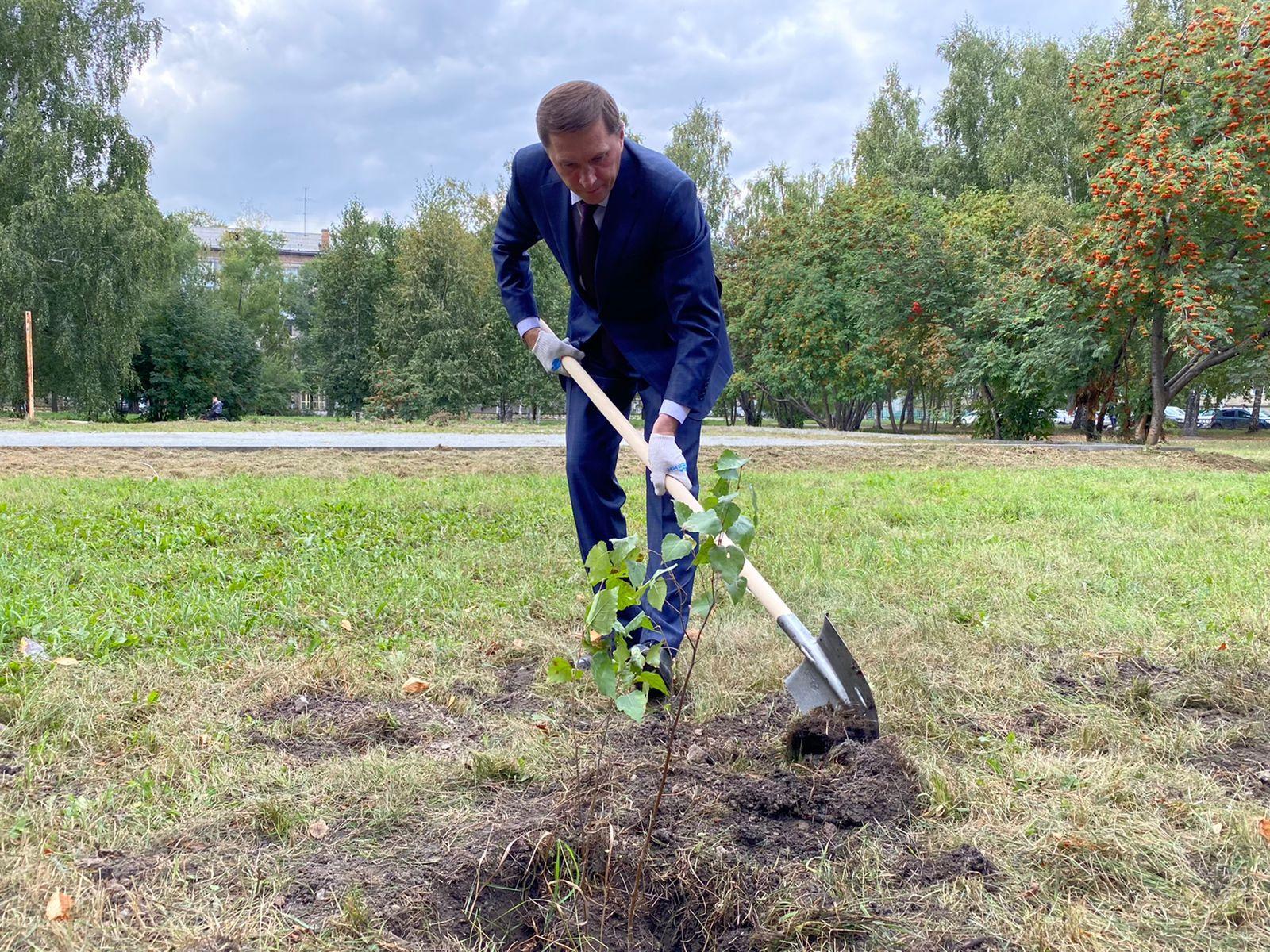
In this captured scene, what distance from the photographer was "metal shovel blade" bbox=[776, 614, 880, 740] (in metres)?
2.36

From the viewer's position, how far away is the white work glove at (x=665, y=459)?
266 centimetres

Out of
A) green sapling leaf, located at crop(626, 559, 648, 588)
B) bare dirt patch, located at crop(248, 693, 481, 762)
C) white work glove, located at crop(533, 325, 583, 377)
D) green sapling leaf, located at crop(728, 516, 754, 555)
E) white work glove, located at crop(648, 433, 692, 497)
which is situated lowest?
bare dirt patch, located at crop(248, 693, 481, 762)

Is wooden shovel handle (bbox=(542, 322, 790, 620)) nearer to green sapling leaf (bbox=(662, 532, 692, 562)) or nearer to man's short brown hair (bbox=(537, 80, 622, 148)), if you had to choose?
green sapling leaf (bbox=(662, 532, 692, 562))

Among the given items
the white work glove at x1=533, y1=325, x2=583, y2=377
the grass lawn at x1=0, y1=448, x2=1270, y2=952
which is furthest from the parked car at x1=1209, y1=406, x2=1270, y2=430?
the white work glove at x1=533, y1=325, x2=583, y2=377

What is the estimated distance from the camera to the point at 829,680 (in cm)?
241

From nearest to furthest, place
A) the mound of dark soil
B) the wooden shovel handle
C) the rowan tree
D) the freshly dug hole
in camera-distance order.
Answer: the mound of dark soil
the freshly dug hole
the wooden shovel handle
the rowan tree

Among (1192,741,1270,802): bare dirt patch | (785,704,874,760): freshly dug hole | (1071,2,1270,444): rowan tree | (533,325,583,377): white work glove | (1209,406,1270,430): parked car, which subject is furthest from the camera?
(1209,406,1270,430): parked car

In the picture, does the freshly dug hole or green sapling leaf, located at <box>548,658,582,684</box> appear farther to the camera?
the freshly dug hole

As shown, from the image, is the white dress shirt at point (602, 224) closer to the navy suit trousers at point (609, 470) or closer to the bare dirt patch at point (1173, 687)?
the navy suit trousers at point (609, 470)

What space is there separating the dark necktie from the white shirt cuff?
1.70 feet

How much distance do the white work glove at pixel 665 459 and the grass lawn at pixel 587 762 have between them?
69cm

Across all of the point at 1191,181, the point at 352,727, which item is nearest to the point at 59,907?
the point at 352,727

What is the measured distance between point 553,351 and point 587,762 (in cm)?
146


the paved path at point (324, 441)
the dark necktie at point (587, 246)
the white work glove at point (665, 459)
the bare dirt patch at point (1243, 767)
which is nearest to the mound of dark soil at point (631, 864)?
the bare dirt patch at point (1243, 767)
